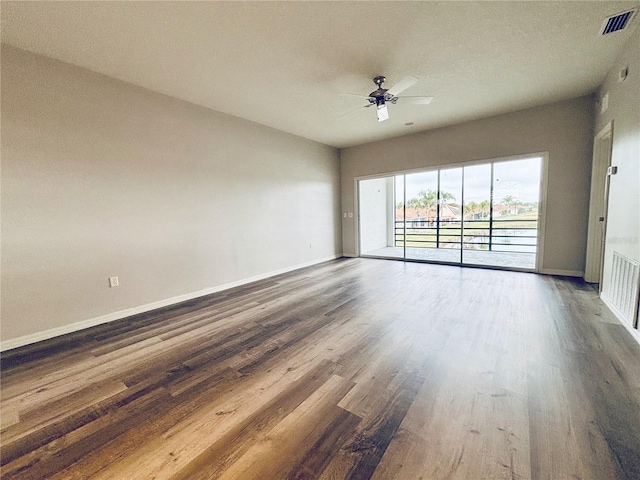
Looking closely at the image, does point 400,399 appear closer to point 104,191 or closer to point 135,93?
point 104,191

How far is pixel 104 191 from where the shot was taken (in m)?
3.06

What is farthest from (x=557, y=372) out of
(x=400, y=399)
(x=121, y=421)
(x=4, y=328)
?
(x=4, y=328)

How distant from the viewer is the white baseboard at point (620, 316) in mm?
2327

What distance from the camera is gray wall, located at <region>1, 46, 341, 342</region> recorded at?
2557 millimetres

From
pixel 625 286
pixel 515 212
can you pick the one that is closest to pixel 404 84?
pixel 625 286

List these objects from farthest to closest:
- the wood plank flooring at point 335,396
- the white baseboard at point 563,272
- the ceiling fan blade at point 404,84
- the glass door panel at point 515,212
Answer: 1. the glass door panel at point 515,212
2. the white baseboard at point 563,272
3. the ceiling fan blade at point 404,84
4. the wood plank flooring at point 335,396

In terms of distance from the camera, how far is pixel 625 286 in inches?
103

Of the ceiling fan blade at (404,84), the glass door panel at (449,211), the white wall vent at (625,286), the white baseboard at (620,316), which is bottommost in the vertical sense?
the white baseboard at (620,316)

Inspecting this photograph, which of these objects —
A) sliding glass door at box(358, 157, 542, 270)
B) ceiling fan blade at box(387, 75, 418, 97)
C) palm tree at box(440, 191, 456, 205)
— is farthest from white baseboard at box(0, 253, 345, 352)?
palm tree at box(440, 191, 456, 205)

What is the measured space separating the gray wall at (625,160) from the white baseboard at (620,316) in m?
0.09

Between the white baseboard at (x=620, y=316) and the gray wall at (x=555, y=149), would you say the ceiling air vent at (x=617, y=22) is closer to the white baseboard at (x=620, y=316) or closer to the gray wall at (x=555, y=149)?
the gray wall at (x=555, y=149)

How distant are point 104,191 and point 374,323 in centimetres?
352

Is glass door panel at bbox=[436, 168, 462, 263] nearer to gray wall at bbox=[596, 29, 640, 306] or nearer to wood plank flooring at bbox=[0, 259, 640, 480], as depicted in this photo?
gray wall at bbox=[596, 29, 640, 306]

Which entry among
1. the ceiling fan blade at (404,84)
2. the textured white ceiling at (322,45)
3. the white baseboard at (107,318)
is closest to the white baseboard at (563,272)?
the textured white ceiling at (322,45)
